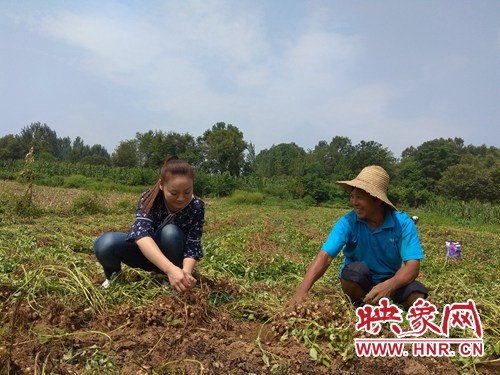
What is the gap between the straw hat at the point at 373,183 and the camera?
2783 mm

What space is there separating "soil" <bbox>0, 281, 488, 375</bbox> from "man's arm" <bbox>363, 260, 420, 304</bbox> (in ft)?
1.16

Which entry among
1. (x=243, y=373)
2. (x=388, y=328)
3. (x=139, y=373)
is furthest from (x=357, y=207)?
(x=139, y=373)

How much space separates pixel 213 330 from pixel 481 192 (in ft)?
147

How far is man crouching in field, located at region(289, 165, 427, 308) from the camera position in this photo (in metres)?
2.78

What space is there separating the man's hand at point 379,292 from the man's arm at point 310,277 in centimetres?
34

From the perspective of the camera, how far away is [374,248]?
300 centimetres

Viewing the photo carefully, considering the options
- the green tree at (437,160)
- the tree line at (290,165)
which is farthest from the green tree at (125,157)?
the green tree at (437,160)

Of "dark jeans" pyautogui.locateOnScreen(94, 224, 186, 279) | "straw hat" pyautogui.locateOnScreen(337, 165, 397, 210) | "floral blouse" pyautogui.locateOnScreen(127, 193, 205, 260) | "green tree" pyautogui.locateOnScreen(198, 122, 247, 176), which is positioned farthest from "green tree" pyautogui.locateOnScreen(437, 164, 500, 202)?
"dark jeans" pyautogui.locateOnScreen(94, 224, 186, 279)

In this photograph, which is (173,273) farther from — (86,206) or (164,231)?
(86,206)

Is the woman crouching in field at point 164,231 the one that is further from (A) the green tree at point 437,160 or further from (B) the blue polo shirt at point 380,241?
(A) the green tree at point 437,160

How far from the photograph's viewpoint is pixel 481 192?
4072 cm

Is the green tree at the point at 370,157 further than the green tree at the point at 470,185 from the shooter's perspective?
Yes

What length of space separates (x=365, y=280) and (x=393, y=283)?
0.19m

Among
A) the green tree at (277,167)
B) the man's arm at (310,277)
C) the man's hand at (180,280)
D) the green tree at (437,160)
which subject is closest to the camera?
the man's hand at (180,280)
